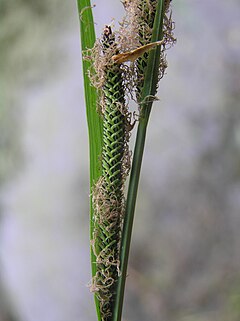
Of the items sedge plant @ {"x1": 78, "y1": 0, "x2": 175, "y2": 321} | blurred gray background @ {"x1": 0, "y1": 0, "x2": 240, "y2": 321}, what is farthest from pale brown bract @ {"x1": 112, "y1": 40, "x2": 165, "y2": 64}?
blurred gray background @ {"x1": 0, "y1": 0, "x2": 240, "y2": 321}

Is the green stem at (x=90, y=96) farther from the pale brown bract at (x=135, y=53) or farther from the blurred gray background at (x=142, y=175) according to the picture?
the blurred gray background at (x=142, y=175)

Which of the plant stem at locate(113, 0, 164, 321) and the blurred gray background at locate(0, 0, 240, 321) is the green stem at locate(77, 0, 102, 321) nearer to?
the plant stem at locate(113, 0, 164, 321)

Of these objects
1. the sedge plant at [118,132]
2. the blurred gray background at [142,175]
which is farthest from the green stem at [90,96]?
the blurred gray background at [142,175]

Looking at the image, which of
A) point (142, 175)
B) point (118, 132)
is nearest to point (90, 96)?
point (118, 132)
